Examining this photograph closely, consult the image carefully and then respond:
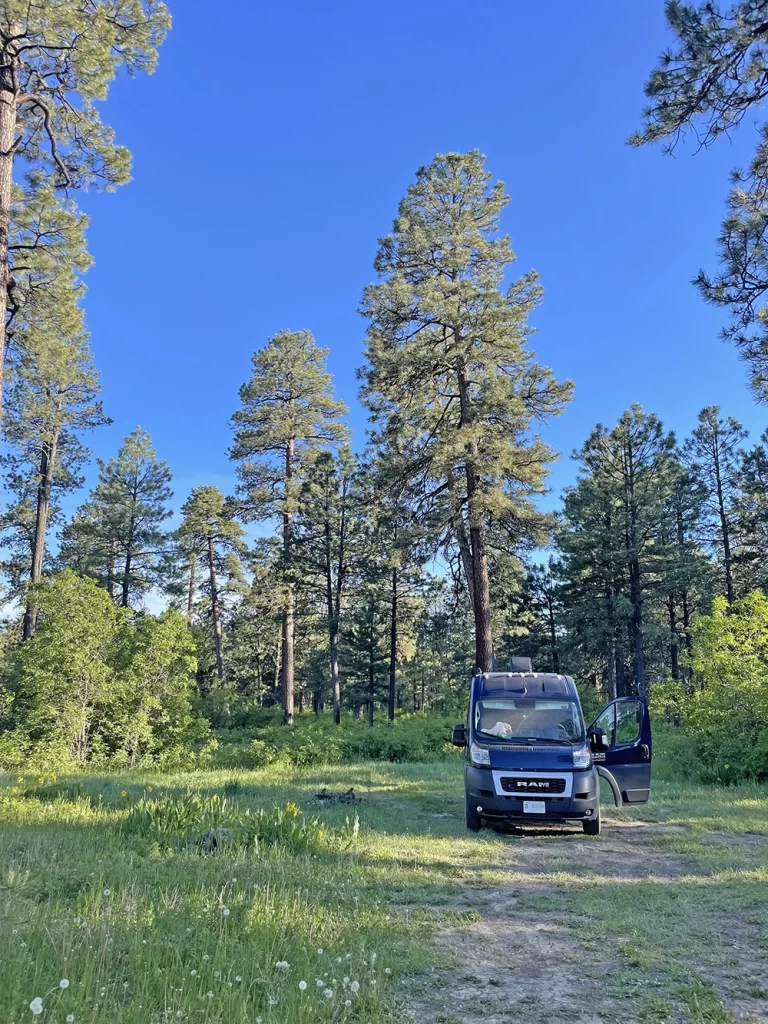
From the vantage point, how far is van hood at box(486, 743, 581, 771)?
27.6ft

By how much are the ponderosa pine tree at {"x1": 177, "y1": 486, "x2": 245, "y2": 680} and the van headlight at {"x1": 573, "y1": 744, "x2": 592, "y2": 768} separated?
2824 cm

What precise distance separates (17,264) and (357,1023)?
46.4ft

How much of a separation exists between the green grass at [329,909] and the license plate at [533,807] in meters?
0.41

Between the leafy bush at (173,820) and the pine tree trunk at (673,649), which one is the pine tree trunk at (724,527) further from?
the leafy bush at (173,820)

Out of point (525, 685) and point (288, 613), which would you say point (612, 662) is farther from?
point (525, 685)

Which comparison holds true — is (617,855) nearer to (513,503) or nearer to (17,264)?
(513,503)

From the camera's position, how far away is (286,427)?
29406 millimetres

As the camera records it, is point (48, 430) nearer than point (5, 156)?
No

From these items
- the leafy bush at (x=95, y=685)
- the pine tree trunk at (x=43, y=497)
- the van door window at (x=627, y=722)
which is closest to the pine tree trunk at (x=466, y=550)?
the leafy bush at (x=95, y=685)

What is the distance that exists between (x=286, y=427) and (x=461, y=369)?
41.1 ft

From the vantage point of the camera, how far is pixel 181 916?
4.25 meters

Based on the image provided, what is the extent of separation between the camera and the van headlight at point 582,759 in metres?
8.48

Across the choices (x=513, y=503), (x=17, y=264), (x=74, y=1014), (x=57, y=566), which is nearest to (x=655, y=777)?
(x=513, y=503)

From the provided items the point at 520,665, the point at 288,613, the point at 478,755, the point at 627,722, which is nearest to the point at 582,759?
the point at 478,755
